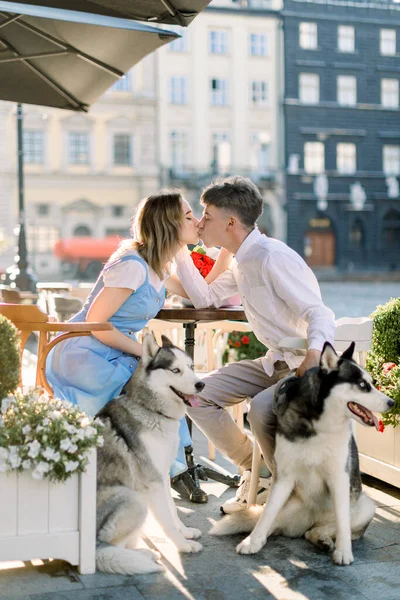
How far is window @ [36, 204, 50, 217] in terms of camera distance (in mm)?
39622

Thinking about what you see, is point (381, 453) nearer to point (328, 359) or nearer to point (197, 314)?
point (197, 314)

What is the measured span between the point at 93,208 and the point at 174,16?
36.1 m

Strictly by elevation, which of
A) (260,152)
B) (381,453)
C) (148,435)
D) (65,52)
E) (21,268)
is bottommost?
(381,453)

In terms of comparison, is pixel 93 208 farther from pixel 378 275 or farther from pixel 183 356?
pixel 183 356

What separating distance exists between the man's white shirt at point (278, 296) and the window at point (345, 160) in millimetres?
41259

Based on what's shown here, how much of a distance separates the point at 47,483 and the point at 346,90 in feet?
147

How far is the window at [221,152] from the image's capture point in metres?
41.6

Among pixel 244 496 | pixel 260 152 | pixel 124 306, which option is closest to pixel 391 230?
pixel 260 152

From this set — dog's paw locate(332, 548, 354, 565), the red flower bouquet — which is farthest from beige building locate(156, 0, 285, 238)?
dog's paw locate(332, 548, 354, 565)

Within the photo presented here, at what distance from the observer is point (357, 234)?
43875mm

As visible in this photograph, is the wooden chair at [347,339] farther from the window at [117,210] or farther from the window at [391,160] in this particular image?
the window at [391,160]

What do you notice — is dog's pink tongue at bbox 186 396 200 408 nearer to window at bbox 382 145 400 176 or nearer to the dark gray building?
the dark gray building

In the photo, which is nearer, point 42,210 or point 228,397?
point 228,397

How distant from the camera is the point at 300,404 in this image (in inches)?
133
